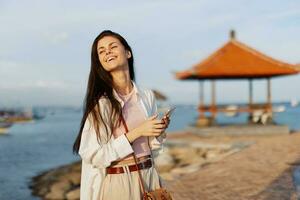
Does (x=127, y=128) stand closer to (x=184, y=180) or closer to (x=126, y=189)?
(x=126, y=189)

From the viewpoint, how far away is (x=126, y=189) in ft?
7.04

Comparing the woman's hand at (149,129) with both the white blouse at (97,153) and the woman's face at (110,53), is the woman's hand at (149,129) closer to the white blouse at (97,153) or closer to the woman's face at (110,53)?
the white blouse at (97,153)

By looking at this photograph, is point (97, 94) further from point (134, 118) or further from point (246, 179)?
point (246, 179)

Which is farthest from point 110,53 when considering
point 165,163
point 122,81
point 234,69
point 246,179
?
point 234,69

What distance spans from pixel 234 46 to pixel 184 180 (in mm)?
9937

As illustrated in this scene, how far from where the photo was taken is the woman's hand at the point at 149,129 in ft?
6.82

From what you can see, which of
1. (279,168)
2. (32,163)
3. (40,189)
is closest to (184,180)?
(279,168)

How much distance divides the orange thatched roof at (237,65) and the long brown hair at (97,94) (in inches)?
524

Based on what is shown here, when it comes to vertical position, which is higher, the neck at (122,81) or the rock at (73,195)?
the neck at (122,81)

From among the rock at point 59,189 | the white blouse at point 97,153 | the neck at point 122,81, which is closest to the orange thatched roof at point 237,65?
the rock at point 59,189

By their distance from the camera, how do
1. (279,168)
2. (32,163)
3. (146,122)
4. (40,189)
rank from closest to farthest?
(146,122), (279,168), (40,189), (32,163)

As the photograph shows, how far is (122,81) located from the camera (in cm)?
230

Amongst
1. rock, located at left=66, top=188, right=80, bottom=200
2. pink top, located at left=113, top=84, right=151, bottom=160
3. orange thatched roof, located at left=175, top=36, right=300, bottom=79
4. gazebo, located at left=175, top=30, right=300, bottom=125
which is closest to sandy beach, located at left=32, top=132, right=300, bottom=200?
rock, located at left=66, top=188, right=80, bottom=200

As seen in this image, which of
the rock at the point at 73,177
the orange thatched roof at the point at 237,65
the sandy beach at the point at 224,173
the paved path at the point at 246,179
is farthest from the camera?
the orange thatched roof at the point at 237,65
